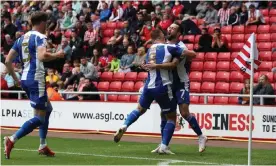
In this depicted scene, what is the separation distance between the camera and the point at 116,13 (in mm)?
26312

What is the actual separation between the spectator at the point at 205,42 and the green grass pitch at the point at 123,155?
6.99 metres

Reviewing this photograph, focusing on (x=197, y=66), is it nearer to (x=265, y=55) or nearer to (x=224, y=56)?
(x=224, y=56)

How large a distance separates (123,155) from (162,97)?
120 cm

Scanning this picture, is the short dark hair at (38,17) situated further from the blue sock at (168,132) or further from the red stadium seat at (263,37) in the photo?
the red stadium seat at (263,37)

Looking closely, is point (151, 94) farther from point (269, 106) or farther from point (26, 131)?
point (269, 106)

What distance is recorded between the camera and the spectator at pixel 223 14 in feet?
75.5

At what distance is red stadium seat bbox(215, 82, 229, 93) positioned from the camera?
20.6 metres

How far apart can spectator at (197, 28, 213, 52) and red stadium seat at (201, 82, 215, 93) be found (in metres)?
1.61

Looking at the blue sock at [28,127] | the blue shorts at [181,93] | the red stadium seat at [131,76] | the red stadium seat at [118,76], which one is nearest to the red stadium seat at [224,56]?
the red stadium seat at [131,76]

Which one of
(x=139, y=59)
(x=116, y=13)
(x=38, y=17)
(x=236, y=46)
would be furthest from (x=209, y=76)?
(x=38, y=17)

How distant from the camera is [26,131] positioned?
1180cm

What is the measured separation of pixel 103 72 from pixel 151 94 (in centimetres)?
1094

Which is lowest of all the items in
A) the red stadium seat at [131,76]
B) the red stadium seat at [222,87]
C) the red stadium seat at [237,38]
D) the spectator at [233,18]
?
the red stadium seat at [222,87]

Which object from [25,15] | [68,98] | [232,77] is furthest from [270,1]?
[25,15]
